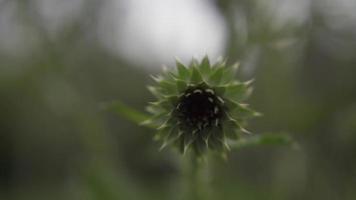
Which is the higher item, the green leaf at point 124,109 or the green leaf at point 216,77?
the green leaf at point 124,109

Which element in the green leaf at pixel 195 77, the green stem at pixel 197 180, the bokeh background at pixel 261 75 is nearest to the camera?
the green leaf at pixel 195 77

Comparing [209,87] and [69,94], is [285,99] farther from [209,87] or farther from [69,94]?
[209,87]

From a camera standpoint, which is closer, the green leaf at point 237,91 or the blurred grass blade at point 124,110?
the green leaf at point 237,91

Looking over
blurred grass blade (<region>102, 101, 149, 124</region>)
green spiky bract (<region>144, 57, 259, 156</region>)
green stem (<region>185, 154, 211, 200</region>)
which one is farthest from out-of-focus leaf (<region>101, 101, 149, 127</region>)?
green spiky bract (<region>144, 57, 259, 156</region>)

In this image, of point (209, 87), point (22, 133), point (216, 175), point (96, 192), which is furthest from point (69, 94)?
point (22, 133)

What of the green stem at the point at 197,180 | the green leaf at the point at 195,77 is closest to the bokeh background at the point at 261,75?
the green stem at the point at 197,180

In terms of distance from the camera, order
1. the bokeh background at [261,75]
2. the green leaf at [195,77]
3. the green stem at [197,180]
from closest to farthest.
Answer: the green leaf at [195,77]
the green stem at [197,180]
the bokeh background at [261,75]

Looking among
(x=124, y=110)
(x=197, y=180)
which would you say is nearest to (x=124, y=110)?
(x=124, y=110)

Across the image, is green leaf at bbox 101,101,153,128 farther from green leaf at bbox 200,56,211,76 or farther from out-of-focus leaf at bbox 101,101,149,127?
green leaf at bbox 200,56,211,76

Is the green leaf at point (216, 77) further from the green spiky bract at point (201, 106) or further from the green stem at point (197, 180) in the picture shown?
the green stem at point (197, 180)

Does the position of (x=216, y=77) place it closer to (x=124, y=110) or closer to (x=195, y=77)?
(x=195, y=77)
